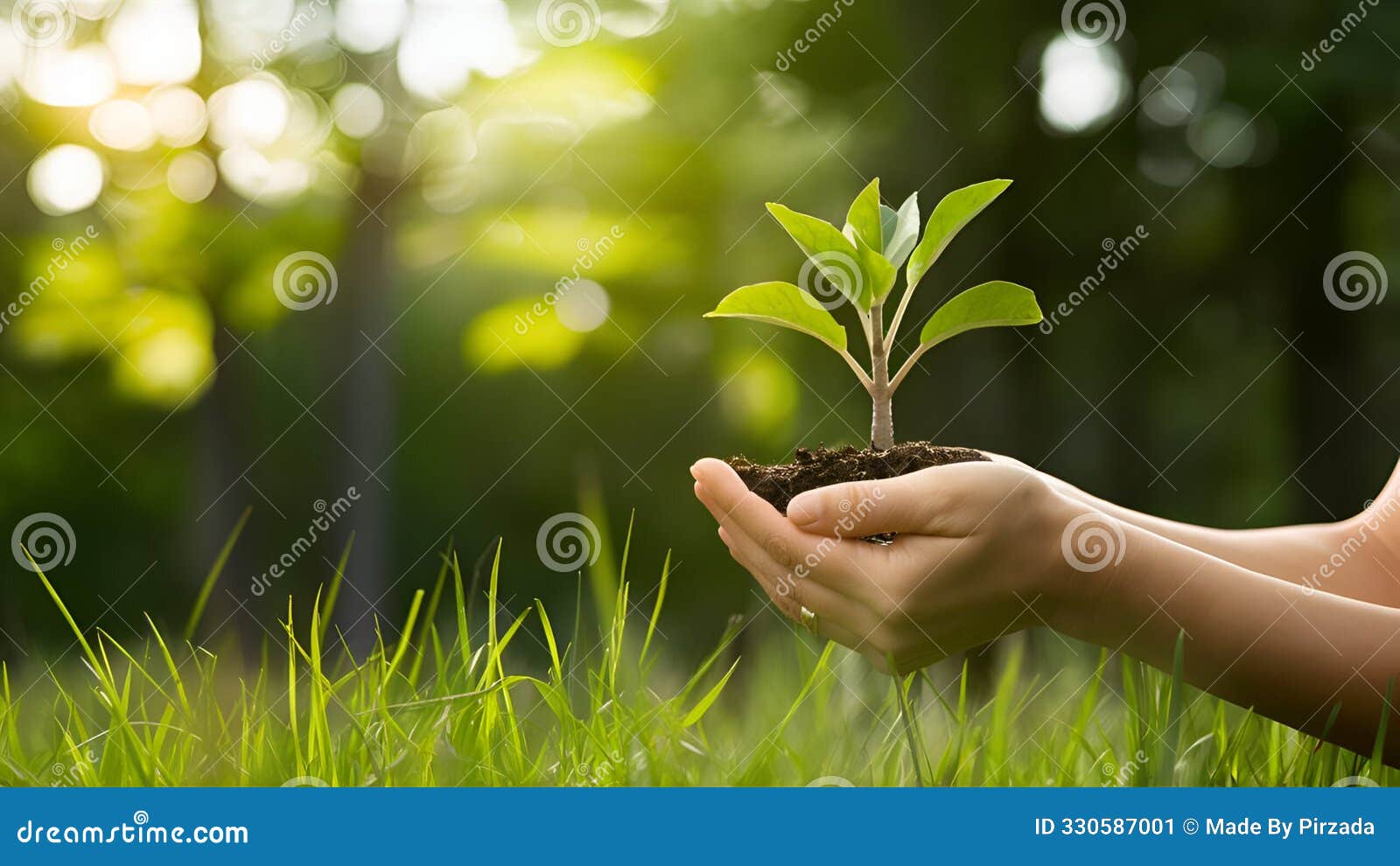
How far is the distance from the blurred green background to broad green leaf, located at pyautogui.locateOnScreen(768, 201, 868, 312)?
1341mm

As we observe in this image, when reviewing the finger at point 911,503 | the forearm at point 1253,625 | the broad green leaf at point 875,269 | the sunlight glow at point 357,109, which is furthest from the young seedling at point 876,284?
the sunlight glow at point 357,109

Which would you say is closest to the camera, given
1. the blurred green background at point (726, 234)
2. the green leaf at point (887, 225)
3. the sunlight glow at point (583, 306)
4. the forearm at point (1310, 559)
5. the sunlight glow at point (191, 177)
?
the green leaf at point (887, 225)

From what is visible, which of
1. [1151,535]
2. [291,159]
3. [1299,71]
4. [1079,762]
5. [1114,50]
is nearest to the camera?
[1151,535]

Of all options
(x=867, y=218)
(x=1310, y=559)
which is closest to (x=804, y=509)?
(x=867, y=218)

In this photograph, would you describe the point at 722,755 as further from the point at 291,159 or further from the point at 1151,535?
the point at 291,159

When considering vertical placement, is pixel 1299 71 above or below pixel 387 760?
above

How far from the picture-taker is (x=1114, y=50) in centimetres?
408

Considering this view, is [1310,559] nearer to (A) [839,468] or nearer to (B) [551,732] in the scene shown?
(A) [839,468]

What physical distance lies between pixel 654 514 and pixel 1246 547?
5746 mm

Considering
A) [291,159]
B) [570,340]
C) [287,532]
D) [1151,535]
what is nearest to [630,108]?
[570,340]

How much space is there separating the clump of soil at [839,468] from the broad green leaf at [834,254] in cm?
25

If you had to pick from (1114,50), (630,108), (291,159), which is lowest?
(291,159)

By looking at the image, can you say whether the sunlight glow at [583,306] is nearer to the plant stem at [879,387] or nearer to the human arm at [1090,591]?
the plant stem at [879,387]

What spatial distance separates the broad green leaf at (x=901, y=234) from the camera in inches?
57.9
